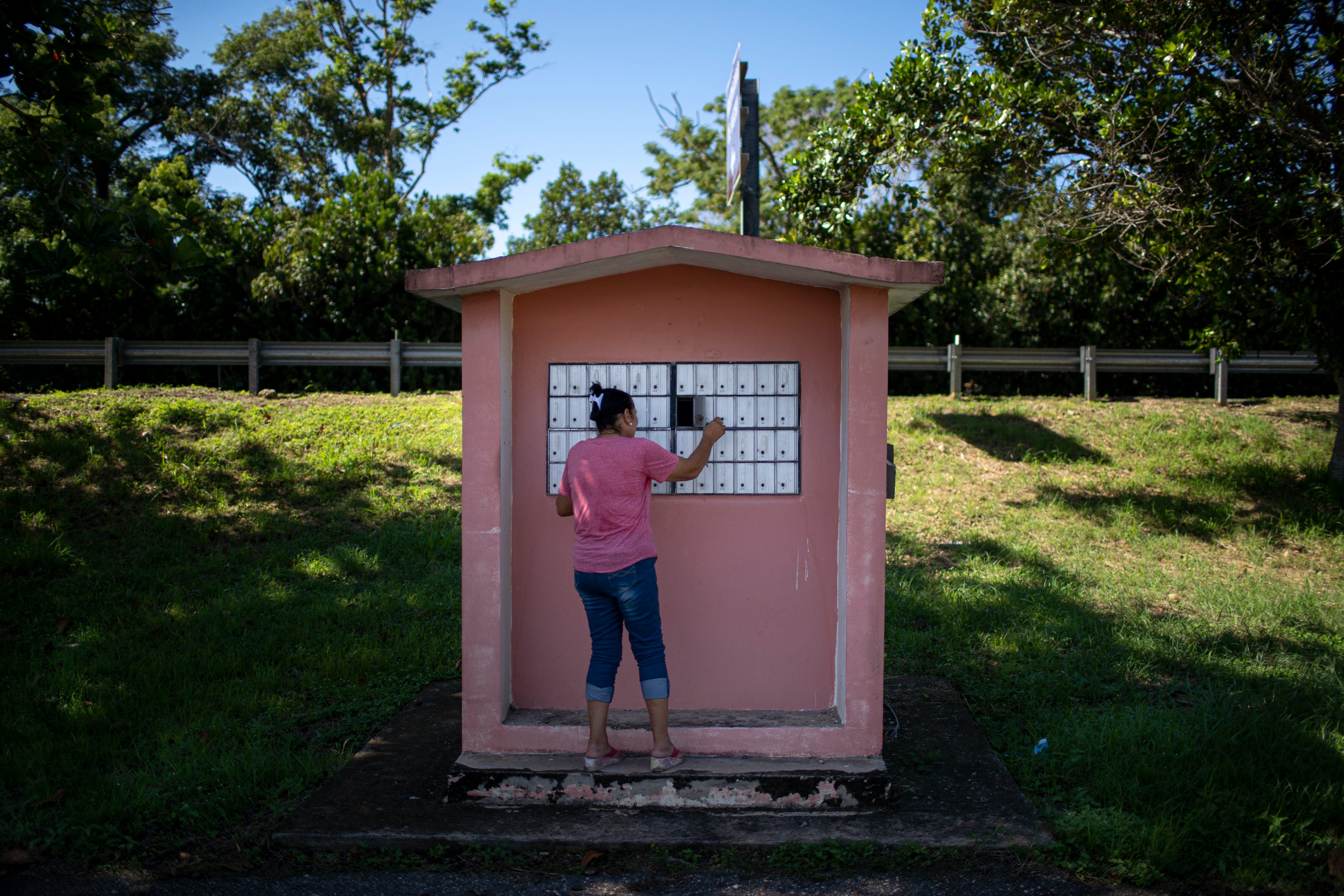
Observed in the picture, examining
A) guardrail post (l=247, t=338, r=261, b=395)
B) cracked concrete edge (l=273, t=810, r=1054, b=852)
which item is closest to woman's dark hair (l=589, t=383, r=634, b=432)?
cracked concrete edge (l=273, t=810, r=1054, b=852)

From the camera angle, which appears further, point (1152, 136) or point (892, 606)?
point (1152, 136)

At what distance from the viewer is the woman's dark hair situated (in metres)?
4.15

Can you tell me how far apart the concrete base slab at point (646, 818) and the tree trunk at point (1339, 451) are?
819 centimetres

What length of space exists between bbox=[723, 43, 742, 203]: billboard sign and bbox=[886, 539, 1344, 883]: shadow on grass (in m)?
3.55

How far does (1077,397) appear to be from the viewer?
44.8 ft

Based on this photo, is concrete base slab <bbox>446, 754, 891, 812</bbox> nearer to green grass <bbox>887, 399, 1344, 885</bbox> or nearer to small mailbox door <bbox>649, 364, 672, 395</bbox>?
green grass <bbox>887, 399, 1344, 885</bbox>

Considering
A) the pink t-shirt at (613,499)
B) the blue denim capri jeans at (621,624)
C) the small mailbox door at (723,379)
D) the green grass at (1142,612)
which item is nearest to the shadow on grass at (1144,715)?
the green grass at (1142,612)

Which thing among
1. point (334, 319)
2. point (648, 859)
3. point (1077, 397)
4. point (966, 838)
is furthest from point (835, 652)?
point (334, 319)

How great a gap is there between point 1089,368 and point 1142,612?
23.9 ft

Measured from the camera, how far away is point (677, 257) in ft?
14.2

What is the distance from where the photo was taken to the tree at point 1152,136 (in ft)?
26.0

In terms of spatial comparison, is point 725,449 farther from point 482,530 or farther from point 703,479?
point 482,530

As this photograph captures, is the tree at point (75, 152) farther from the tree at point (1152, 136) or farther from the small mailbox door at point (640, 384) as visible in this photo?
the tree at point (1152, 136)

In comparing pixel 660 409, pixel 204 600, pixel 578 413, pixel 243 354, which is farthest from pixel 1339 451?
pixel 243 354
